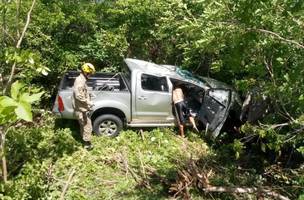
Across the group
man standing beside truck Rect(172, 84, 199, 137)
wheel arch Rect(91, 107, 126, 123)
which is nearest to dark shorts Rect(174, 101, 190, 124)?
man standing beside truck Rect(172, 84, 199, 137)

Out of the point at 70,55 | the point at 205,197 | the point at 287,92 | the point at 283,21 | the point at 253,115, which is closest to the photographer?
the point at 283,21

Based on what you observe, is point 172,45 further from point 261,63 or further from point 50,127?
point 261,63

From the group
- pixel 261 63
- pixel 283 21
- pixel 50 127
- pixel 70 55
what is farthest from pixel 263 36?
pixel 70 55

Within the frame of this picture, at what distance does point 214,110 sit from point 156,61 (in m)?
3.96

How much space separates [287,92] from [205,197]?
276 cm

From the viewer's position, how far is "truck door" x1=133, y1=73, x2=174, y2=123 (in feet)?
32.3

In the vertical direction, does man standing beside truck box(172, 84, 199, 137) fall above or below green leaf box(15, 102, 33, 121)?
below

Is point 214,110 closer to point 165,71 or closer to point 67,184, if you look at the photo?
point 165,71

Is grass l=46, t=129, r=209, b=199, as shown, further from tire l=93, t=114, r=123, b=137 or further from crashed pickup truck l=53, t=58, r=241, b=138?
crashed pickup truck l=53, t=58, r=241, b=138

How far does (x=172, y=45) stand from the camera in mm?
12930

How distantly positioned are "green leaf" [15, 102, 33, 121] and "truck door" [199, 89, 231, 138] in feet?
25.4

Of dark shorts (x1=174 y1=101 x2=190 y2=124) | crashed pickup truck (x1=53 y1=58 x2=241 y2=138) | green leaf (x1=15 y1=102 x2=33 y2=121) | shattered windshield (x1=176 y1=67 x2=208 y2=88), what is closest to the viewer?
green leaf (x1=15 y1=102 x2=33 y2=121)

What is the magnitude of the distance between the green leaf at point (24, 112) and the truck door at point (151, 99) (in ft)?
24.8

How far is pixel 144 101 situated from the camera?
988 cm
